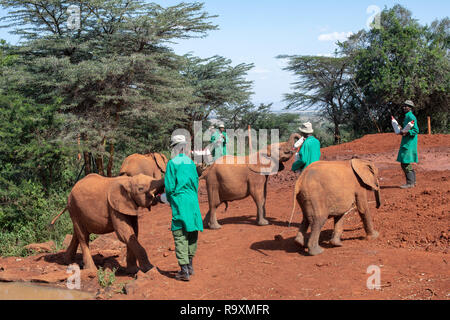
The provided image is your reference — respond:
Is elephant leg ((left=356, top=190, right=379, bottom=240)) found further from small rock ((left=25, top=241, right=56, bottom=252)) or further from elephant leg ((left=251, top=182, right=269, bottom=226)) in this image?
small rock ((left=25, top=241, right=56, bottom=252))

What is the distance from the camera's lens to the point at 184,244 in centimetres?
590

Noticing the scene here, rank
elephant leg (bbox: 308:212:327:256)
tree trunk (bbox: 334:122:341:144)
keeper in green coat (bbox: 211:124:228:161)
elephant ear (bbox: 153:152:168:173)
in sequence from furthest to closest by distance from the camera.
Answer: tree trunk (bbox: 334:122:341:144) → keeper in green coat (bbox: 211:124:228:161) → elephant ear (bbox: 153:152:168:173) → elephant leg (bbox: 308:212:327:256)

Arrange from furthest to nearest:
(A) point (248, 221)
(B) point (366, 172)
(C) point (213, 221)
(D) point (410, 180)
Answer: (D) point (410, 180)
(A) point (248, 221)
(C) point (213, 221)
(B) point (366, 172)

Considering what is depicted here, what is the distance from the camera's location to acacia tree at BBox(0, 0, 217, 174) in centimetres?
1430

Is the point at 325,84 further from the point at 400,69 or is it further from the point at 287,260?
the point at 287,260

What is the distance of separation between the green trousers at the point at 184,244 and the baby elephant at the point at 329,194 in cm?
152

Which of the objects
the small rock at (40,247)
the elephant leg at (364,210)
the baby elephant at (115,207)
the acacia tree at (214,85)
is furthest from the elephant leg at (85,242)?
the acacia tree at (214,85)

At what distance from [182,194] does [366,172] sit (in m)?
2.78

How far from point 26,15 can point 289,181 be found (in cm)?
992

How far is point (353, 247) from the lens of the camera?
6.58m

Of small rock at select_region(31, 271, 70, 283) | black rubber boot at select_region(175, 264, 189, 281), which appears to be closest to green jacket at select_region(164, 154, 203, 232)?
black rubber boot at select_region(175, 264, 189, 281)

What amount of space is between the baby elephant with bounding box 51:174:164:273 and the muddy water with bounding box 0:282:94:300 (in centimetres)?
59

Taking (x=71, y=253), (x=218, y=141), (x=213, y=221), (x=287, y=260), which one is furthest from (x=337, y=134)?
(x=71, y=253)

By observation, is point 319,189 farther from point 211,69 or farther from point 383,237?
point 211,69
